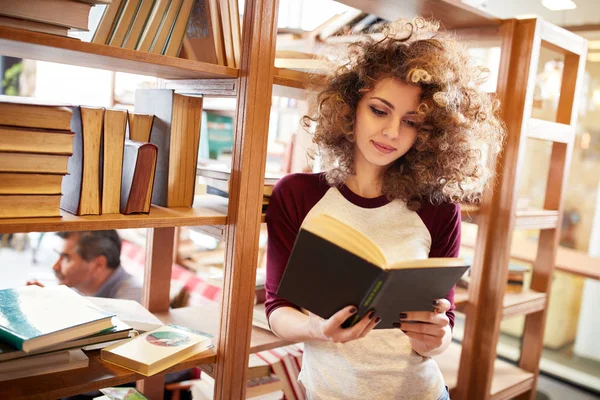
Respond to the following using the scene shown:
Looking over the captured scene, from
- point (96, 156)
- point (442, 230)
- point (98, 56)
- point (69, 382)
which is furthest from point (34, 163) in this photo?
point (442, 230)

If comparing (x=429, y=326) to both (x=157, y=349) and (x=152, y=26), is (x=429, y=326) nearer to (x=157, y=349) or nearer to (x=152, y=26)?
(x=157, y=349)

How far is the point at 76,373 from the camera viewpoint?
3.98 ft

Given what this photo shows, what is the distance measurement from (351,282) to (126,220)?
0.52 metres

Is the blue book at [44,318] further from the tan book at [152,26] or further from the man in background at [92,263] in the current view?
the man in background at [92,263]

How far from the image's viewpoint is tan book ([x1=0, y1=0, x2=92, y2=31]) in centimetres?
102

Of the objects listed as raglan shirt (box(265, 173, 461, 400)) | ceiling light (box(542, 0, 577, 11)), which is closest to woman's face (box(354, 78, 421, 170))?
raglan shirt (box(265, 173, 461, 400))

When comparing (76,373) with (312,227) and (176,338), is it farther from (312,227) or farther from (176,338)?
(312,227)

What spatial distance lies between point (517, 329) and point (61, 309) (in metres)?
3.24

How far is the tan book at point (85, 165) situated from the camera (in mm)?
1172

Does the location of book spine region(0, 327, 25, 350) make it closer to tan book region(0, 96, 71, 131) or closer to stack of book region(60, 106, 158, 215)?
stack of book region(60, 106, 158, 215)

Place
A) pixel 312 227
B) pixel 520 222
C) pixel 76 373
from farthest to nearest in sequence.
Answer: pixel 520 222
pixel 76 373
pixel 312 227

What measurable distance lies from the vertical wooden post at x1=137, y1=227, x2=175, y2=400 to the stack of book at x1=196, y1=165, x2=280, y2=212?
0.19 meters

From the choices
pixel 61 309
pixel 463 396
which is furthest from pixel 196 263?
pixel 61 309

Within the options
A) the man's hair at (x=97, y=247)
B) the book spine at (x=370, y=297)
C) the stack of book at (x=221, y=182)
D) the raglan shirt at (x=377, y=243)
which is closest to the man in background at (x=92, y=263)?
the man's hair at (x=97, y=247)
